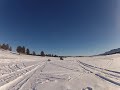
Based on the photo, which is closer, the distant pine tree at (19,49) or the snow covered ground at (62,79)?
the snow covered ground at (62,79)

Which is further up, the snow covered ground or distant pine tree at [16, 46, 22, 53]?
distant pine tree at [16, 46, 22, 53]

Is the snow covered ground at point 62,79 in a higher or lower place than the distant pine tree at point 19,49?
lower

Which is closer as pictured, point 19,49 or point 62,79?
point 62,79

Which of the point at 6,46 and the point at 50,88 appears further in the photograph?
the point at 6,46

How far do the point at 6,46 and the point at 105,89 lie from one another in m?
147

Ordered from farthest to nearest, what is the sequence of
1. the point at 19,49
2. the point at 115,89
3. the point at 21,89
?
1. the point at 19,49
2. the point at 21,89
3. the point at 115,89

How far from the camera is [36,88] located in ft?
21.6

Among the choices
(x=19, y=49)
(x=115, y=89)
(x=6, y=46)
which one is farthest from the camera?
(x=6, y=46)

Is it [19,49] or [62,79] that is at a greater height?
[19,49]

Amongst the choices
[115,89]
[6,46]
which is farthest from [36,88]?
[6,46]

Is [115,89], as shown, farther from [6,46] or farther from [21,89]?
[6,46]

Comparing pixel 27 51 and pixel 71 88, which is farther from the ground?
pixel 27 51

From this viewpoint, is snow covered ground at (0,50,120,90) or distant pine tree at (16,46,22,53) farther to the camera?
distant pine tree at (16,46,22,53)

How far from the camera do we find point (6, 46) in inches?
5689
